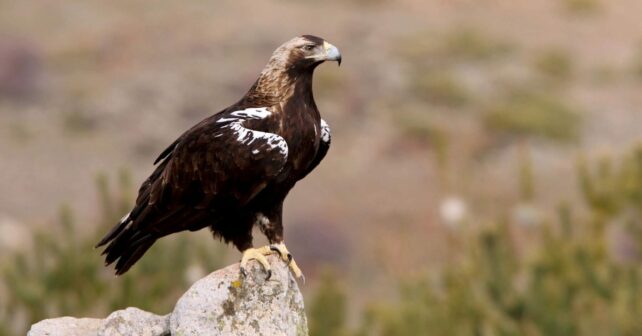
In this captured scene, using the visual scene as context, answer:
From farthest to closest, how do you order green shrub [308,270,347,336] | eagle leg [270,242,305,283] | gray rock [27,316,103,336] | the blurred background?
green shrub [308,270,347,336] → the blurred background → eagle leg [270,242,305,283] → gray rock [27,316,103,336]

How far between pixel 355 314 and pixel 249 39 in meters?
17.6

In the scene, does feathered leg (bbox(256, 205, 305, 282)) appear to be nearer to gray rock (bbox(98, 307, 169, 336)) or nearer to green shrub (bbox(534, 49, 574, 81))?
gray rock (bbox(98, 307, 169, 336))

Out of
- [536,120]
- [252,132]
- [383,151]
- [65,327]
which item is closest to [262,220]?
[252,132]

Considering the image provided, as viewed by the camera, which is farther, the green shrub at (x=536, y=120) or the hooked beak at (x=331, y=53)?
the green shrub at (x=536, y=120)

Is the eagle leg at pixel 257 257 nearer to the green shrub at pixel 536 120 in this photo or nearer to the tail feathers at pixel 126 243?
the tail feathers at pixel 126 243

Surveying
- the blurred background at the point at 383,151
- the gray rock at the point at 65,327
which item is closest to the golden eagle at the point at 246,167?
the gray rock at the point at 65,327

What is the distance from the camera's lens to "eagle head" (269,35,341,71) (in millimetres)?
6746

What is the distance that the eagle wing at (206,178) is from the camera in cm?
653

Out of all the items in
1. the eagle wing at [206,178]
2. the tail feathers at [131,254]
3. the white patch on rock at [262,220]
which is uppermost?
the eagle wing at [206,178]

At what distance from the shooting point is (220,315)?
6090mm

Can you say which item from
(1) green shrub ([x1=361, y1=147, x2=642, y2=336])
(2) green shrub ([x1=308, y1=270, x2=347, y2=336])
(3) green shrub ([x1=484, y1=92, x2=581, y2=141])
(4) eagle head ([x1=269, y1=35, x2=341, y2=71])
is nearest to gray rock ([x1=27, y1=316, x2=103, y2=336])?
(4) eagle head ([x1=269, y1=35, x2=341, y2=71])

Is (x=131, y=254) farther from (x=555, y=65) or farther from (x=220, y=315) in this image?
(x=555, y=65)

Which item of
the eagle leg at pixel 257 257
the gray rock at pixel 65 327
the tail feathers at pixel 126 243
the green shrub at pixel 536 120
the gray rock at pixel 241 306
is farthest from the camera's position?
the green shrub at pixel 536 120

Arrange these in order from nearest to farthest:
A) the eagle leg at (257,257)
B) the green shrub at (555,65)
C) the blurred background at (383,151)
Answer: the eagle leg at (257,257) → the blurred background at (383,151) → the green shrub at (555,65)
